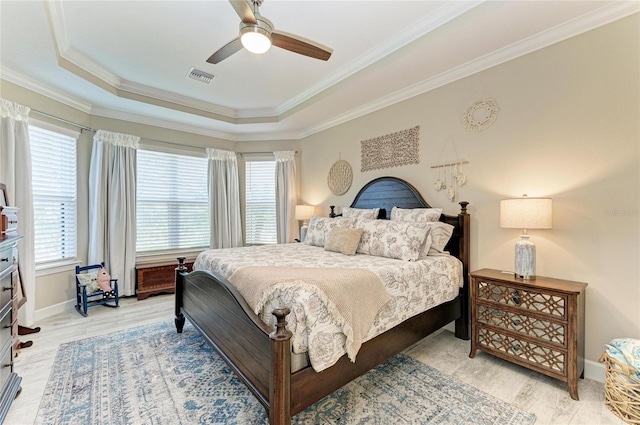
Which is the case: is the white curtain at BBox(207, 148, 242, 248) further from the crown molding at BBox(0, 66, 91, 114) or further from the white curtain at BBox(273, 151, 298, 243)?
the crown molding at BBox(0, 66, 91, 114)

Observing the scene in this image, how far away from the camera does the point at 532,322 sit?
211cm

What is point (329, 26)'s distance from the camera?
2.52 m

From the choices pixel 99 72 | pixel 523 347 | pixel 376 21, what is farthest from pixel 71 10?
pixel 523 347

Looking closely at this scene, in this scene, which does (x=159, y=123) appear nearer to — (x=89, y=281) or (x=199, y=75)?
(x=199, y=75)

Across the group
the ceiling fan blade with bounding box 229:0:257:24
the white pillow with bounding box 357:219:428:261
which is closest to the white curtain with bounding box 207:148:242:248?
the white pillow with bounding box 357:219:428:261

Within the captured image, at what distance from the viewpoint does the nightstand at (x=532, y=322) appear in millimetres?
1898

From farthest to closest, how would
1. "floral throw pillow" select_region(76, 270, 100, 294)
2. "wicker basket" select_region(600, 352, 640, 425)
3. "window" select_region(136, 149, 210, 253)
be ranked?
"window" select_region(136, 149, 210, 253) < "floral throw pillow" select_region(76, 270, 100, 294) < "wicker basket" select_region(600, 352, 640, 425)

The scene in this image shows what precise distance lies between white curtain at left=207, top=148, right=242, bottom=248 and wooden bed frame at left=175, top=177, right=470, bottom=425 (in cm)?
199

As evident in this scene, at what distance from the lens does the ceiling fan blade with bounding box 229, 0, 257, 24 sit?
1715 millimetres

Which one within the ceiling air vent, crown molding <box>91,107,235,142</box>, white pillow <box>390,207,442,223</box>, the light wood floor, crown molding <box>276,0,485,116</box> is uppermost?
the ceiling air vent

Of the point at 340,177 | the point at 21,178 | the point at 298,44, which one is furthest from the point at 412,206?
the point at 21,178

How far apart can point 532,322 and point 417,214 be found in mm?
1355

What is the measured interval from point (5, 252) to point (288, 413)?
204 centimetres

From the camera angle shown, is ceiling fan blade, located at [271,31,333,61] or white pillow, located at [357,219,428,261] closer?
ceiling fan blade, located at [271,31,333,61]
